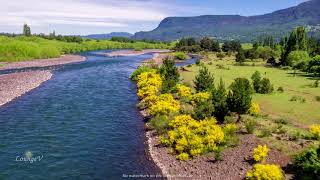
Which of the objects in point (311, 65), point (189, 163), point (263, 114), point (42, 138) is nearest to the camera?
point (189, 163)

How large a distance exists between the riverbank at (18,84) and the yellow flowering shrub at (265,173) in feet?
146

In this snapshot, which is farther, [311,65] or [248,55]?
[248,55]

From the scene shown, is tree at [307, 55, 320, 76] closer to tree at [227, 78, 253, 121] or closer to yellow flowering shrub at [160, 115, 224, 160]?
tree at [227, 78, 253, 121]

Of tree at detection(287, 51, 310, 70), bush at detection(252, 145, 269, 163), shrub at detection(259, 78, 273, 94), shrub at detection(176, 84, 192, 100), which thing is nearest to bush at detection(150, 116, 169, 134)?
shrub at detection(176, 84, 192, 100)

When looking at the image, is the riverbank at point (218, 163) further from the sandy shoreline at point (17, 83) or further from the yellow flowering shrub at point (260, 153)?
the sandy shoreline at point (17, 83)

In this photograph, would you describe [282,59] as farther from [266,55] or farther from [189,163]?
[189,163]

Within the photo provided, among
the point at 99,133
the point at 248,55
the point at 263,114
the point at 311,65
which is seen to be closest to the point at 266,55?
the point at 248,55

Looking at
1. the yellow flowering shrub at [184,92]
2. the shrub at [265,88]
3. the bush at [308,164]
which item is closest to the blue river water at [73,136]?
the yellow flowering shrub at [184,92]

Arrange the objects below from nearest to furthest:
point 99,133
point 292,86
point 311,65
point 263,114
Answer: point 99,133 → point 263,114 → point 292,86 → point 311,65

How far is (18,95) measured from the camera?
6700 centimetres

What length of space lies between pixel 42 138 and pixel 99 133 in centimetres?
660

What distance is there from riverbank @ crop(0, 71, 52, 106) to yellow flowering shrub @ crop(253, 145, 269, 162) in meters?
43.0

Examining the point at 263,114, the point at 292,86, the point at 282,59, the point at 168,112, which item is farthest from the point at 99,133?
the point at 282,59

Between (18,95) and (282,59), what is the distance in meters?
84.5
